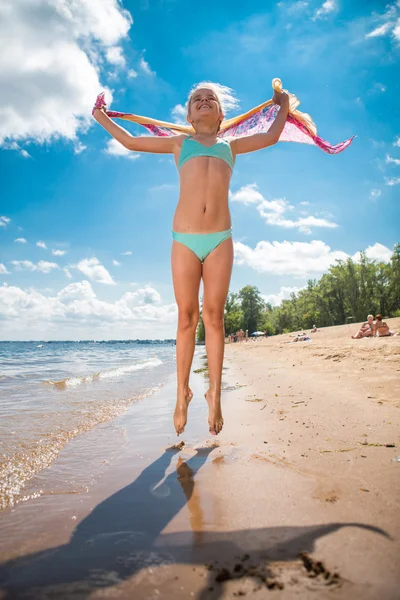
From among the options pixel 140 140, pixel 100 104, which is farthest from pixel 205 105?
pixel 100 104

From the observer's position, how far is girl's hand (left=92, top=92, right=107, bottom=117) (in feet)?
11.1

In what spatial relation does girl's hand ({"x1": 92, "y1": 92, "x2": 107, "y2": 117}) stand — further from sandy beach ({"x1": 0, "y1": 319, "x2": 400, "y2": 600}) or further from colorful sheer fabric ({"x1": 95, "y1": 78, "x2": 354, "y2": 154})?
sandy beach ({"x1": 0, "y1": 319, "x2": 400, "y2": 600})

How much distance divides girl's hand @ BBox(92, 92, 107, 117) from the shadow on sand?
3392 millimetres

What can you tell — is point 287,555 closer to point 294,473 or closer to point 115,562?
point 115,562

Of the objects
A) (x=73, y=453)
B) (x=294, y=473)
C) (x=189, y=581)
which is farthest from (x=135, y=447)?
(x=189, y=581)

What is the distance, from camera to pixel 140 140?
3.24 meters

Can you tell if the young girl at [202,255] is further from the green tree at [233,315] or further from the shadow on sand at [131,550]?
the green tree at [233,315]

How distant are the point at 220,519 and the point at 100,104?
366 centimetres

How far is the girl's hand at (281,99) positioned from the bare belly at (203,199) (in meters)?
1.11

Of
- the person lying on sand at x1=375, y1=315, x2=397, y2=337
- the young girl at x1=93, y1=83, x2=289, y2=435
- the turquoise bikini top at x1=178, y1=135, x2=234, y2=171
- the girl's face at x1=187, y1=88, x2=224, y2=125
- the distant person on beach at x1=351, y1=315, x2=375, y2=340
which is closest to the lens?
the young girl at x1=93, y1=83, x2=289, y2=435

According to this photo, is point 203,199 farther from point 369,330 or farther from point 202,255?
point 369,330

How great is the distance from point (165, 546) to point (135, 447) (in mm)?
1680

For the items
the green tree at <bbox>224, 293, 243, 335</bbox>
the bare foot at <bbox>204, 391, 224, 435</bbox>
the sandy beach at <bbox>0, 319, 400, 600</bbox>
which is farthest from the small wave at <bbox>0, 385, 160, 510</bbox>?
the green tree at <bbox>224, 293, 243, 335</bbox>

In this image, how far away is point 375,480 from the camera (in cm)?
201
